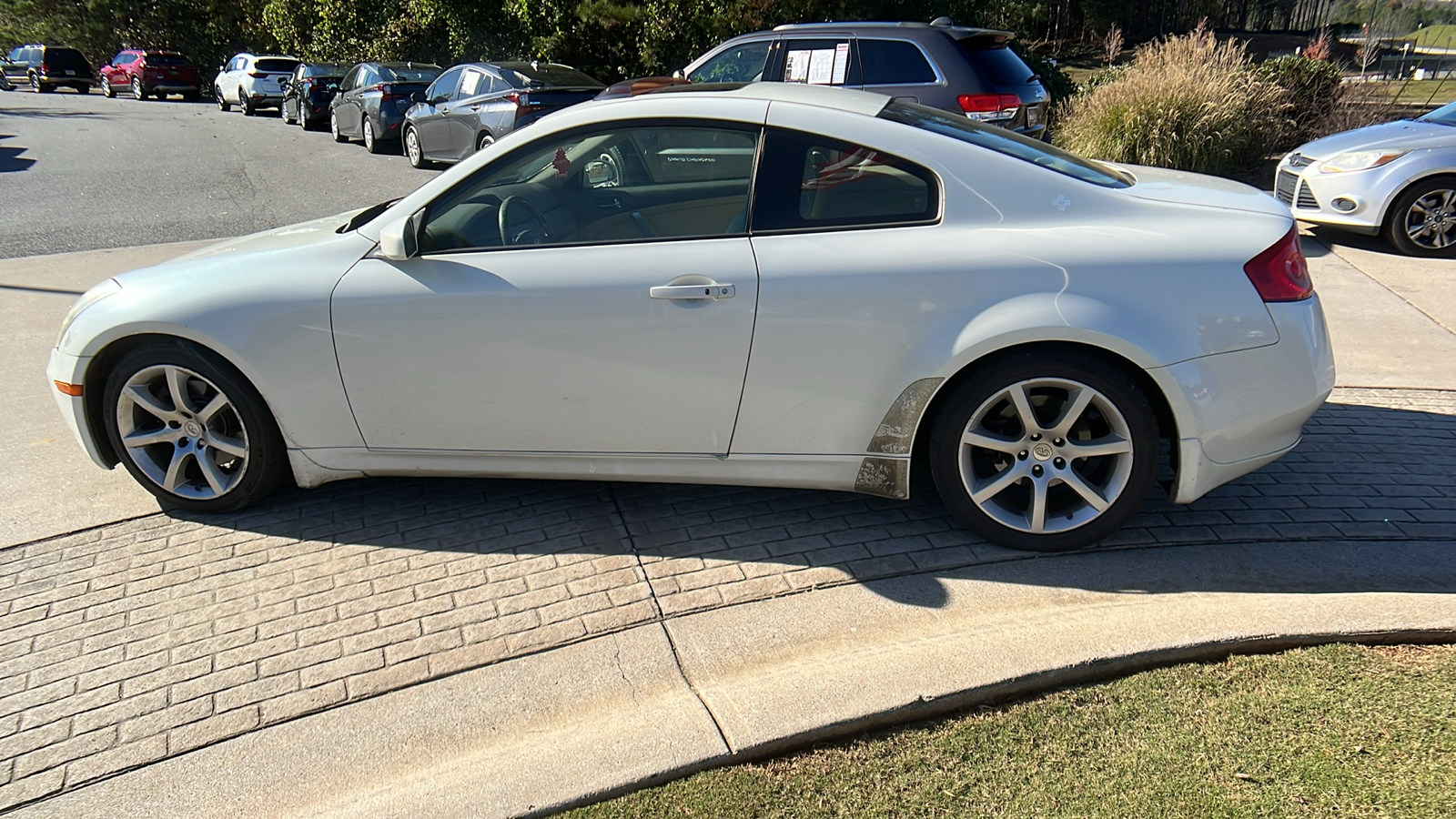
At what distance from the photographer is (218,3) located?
126 feet

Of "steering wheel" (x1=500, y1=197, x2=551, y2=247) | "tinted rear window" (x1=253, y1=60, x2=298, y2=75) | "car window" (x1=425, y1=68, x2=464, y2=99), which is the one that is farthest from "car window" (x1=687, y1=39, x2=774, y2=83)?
"tinted rear window" (x1=253, y1=60, x2=298, y2=75)

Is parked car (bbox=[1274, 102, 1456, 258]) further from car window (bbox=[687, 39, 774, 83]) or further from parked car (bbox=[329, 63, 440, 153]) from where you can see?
parked car (bbox=[329, 63, 440, 153])

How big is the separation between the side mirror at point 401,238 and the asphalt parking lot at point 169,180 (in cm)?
681

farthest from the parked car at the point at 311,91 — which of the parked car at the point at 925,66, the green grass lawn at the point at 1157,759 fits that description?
the green grass lawn at the point at 1157,759

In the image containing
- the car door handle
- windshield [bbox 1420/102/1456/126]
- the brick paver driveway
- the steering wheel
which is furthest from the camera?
windshield [bbox 1420/102/1456/126]

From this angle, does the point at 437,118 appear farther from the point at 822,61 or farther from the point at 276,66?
the point at 276,66

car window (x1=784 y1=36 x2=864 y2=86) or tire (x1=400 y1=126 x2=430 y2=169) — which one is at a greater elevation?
car window (x1=784 y1=36 x2=864 y2=86)

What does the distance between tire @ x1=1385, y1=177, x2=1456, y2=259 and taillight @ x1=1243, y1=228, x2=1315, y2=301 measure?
6.00m

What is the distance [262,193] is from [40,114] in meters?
18.2

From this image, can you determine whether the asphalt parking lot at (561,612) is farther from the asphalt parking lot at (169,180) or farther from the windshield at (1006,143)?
the asphalt parking lot at (169,180)

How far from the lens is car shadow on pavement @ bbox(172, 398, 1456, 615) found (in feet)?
11.7

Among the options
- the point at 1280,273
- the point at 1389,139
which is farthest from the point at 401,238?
the point at 1389,139

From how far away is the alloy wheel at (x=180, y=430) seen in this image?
398 centimetres

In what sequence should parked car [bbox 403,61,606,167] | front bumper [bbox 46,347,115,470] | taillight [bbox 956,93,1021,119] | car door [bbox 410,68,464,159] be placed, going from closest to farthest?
front bumper [bbox 46,347,115,470] < taillight [bbox 956,93,1021,119] < parked car [bbox 403,61,606,167] < car door [bbox 410,68,464,159]
